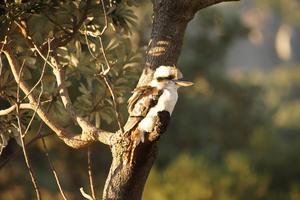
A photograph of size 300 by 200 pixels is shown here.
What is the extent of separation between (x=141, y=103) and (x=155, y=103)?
9cm

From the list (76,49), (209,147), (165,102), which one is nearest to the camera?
(165,102)

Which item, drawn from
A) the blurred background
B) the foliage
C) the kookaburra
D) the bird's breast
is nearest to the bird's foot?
the kookaburra

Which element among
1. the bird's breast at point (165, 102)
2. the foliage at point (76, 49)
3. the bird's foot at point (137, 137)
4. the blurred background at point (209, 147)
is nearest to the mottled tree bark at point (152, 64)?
the bird's foot at point (137, 137)

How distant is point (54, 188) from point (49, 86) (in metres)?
12.6

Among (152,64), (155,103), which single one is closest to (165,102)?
(155,103)

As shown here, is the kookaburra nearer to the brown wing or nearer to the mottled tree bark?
the brown wing

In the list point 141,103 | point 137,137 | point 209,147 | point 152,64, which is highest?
point 152,64

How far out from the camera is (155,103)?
451cm

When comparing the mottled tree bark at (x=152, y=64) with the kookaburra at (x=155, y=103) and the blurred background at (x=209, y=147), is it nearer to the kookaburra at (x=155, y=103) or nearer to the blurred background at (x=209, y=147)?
the kookaburra at (x=155, y=103)

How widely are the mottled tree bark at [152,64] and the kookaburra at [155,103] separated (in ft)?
0.39

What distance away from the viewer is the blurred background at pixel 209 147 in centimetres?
1535

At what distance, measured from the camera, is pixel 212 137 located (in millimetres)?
23828

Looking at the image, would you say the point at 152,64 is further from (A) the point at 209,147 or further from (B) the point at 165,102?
(A) the point at 209,147

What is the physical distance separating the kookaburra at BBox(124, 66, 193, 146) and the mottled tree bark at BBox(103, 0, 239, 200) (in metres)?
0.12
